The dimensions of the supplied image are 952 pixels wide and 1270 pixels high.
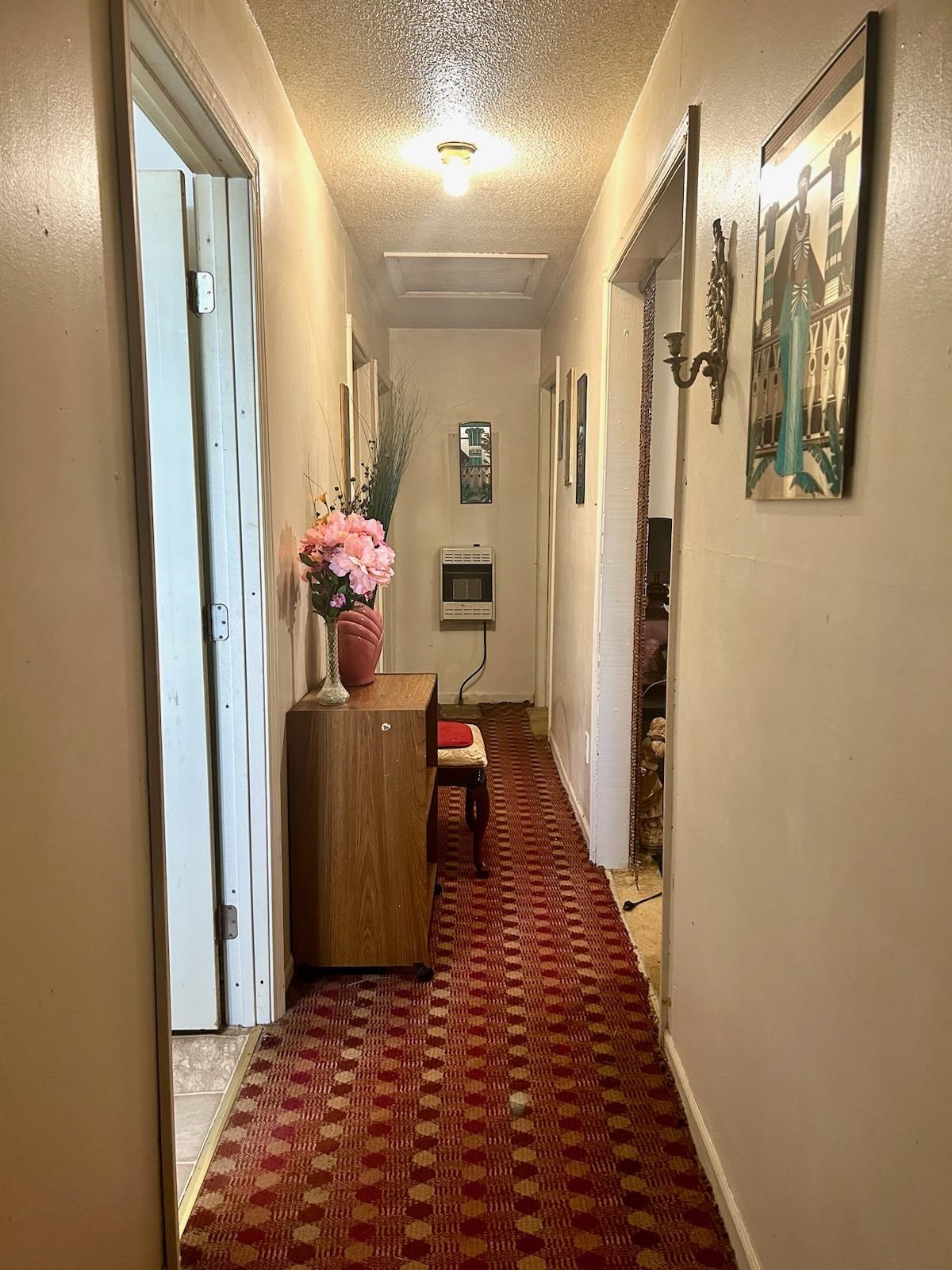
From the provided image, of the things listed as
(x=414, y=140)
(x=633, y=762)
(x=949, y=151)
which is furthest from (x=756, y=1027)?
(x=414, y=140)

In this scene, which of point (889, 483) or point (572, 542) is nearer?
point (889, 483)

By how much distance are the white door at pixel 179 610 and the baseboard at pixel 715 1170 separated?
1.16 m

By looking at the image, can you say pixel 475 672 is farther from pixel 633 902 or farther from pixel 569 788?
pixel 633 902

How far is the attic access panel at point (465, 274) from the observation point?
4062 millimetres

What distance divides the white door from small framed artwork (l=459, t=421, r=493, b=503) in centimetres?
383

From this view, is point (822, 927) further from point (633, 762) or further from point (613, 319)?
point (613, 319)

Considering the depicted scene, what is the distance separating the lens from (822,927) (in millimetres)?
1183

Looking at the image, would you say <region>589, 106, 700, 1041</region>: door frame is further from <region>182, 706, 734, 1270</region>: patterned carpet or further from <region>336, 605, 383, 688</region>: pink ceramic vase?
<region>336, 605, 383, 688</region>: pink ceramic vase

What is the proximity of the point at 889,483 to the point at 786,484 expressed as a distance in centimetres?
33

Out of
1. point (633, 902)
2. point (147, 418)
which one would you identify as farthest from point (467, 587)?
point (147, 418)

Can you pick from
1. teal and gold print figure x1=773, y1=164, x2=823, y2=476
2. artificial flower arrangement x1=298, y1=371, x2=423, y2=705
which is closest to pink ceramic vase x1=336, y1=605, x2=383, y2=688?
artificial flower arrangement x1=298, y1=371, x2=423, y2=705

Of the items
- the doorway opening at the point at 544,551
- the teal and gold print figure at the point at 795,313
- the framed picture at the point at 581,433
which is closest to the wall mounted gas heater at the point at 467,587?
the doorway opening at the point at 544,551

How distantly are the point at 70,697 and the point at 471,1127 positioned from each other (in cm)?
139

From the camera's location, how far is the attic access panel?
4.06 m
